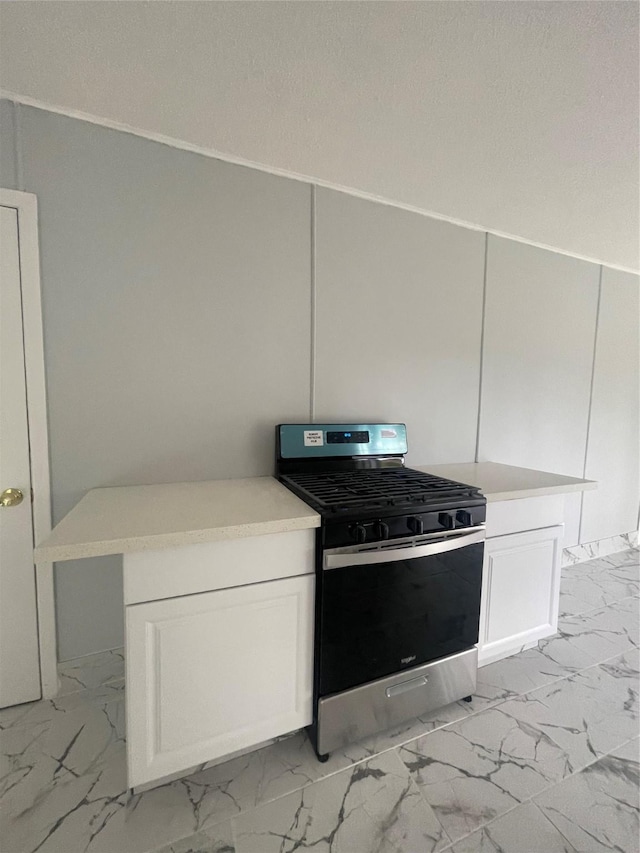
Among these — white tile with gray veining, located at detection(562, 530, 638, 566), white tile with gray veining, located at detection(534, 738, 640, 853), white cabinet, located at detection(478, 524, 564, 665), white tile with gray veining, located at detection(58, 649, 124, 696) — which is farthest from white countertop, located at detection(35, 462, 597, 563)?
white tile with gray veining, located at detection(562, 530, 638, 566)

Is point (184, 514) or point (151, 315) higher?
point (151, 315)

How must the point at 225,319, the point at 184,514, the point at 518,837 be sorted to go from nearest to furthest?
the point at 518,837 < the point at 184,514 < the point at 225,319

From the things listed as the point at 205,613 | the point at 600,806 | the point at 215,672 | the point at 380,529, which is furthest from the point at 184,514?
the point at 600,806

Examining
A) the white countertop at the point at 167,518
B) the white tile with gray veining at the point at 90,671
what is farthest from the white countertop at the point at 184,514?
the white tile with gray veining at the point at 90,671

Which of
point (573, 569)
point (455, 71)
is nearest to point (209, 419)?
point (455, 71)

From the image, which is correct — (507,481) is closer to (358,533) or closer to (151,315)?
(358,533)

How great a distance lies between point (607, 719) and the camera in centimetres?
144

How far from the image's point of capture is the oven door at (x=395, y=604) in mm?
1177

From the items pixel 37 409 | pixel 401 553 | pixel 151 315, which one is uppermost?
pixel 151 315

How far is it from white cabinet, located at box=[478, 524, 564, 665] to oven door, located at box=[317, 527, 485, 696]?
0.54 ft

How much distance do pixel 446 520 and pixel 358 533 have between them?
14.7 inches

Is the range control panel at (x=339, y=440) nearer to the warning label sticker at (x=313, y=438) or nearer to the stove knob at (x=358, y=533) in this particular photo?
the warning label sticker at (x=313, y=438)

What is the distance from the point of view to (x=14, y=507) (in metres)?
1.34

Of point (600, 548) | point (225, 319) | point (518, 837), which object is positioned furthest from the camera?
point (600, 548)
